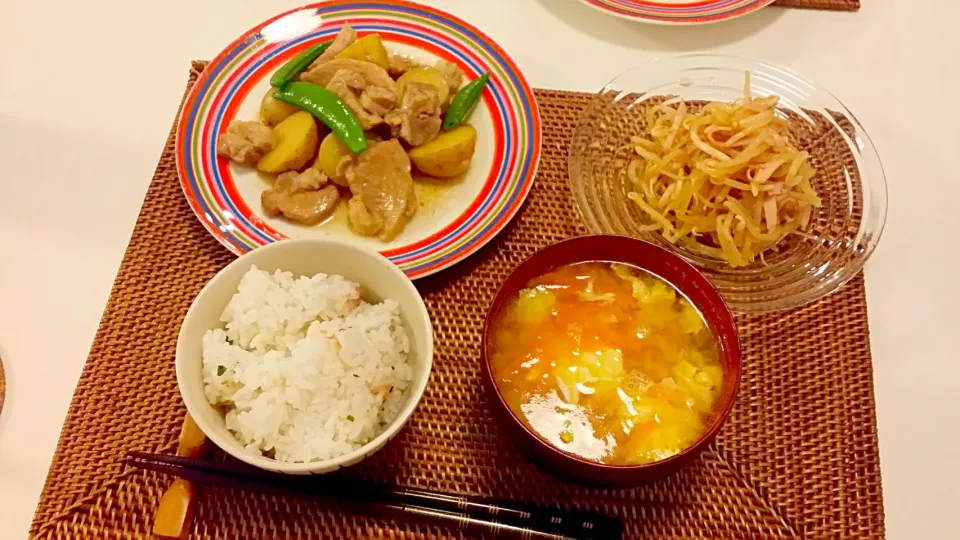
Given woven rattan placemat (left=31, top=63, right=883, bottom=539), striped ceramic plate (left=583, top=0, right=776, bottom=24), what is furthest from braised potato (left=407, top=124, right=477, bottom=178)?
striped ceramic plate (left=583, top=0, right=776, bottom=24)

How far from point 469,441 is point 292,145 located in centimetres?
87

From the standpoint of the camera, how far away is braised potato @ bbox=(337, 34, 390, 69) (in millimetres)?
1819

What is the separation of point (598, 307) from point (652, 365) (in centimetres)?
16

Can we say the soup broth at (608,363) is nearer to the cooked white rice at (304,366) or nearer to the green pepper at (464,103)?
the cooked white rice at (304,366)

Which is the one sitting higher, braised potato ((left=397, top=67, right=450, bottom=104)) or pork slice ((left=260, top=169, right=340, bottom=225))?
braised potato ((left=397, top=67, right=450, bottom=104))

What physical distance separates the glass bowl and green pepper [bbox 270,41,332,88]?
75 cm

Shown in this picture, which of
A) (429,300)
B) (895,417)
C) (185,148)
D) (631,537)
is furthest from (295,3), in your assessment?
(895,417)

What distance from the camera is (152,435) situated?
1363mm

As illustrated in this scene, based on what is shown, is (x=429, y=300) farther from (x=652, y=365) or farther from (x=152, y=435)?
(x=152, y=435)

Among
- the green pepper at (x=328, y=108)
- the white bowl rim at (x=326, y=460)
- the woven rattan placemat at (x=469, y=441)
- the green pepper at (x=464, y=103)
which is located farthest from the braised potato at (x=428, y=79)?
the white bowl rim at (x=326, y=460)

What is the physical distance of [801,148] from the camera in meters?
1.77

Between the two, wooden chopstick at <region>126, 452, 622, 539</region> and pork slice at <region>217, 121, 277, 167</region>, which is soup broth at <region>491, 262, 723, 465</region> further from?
pork slice at <region>217, 121, 277, 167</region>

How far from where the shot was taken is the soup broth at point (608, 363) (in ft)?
3.94

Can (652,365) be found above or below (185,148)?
below
